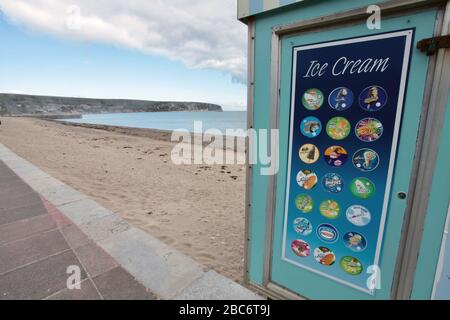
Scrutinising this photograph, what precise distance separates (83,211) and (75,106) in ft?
485

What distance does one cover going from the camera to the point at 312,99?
69.0 inches

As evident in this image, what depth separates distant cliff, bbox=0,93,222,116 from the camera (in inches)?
3666

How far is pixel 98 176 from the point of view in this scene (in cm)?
639

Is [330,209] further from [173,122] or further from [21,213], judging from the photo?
[173,122]

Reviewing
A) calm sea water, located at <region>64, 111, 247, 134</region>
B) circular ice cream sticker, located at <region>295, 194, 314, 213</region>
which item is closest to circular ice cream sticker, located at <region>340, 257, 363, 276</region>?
circular ice cream sticker, located at <region>295, 194, 314, 213</region>

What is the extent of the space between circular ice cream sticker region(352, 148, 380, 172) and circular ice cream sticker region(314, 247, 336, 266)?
75 cm

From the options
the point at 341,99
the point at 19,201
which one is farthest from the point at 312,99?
the point at 19,201

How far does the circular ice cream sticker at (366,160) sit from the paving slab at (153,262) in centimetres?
186

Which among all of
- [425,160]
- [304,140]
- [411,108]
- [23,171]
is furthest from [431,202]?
[23,171]

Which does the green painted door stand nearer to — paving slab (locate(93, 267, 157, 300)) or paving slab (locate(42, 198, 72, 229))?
paving slab (locate(93, 267, 157, 300))

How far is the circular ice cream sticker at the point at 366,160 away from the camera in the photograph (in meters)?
1.58

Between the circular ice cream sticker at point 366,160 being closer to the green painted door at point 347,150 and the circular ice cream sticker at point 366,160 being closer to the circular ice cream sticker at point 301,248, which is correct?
the green painted door at point 347,150

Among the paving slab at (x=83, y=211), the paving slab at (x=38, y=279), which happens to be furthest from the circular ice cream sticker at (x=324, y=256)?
the paving slab at (x=83, y=211)
